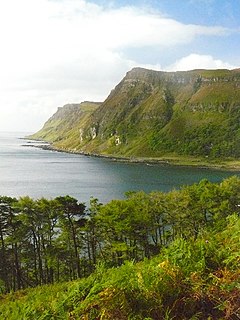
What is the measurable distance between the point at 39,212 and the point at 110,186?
87.0 meters

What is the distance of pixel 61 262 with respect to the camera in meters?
43.8

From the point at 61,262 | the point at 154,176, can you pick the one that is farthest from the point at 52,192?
the point at 61,262

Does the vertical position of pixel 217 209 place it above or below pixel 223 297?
below

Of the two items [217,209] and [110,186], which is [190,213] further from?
[110,186]

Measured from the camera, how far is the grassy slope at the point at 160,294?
22.6ft

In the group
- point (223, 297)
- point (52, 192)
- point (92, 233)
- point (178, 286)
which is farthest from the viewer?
point (52, 192)

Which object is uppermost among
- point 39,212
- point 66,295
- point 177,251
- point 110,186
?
point 177,251

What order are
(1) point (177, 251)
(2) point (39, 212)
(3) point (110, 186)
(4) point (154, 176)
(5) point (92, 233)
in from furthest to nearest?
(4) point (154, 176) < (3) point (110, 186) < (5) point (92, 233) < (2) point (39, 212) < (1) point (177, 251)

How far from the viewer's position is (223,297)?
6.89 meters

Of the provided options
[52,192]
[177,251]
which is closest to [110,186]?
[52,192]

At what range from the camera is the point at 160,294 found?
7.29 m

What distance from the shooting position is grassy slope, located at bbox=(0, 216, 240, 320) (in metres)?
6.90

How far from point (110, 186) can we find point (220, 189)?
80.4 m

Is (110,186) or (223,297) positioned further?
(110,186)
